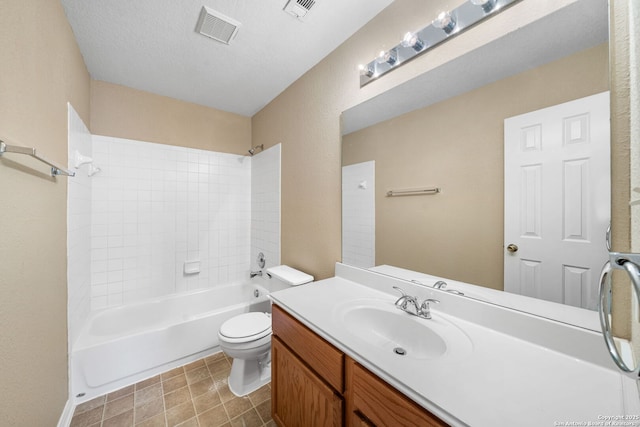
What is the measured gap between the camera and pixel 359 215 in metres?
1.52

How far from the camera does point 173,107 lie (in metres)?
2.43

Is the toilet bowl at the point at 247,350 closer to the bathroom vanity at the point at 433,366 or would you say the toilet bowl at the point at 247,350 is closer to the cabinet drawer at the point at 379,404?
the bathroom vanity at the point at 433,366

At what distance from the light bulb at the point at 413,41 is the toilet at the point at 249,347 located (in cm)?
155

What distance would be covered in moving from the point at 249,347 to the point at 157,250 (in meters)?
1.47

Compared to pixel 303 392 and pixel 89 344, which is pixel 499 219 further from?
pixel 89 344

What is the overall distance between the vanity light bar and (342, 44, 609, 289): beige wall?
284 millimetres

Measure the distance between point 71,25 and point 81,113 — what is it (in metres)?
0.59

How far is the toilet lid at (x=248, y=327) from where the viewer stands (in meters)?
1.65

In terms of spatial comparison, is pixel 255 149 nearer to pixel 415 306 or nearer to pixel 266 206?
pixel 266 206

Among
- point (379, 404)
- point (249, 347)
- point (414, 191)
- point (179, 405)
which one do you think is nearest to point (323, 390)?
point (379, 404)

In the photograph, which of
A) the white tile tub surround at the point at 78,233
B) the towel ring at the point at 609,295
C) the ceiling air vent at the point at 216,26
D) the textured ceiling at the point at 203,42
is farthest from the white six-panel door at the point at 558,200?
the white tile tub surround at the point at 78,233

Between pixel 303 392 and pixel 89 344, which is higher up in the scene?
pixel 303 392

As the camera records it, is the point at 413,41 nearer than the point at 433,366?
No

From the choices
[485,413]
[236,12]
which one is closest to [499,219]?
[485,413]
